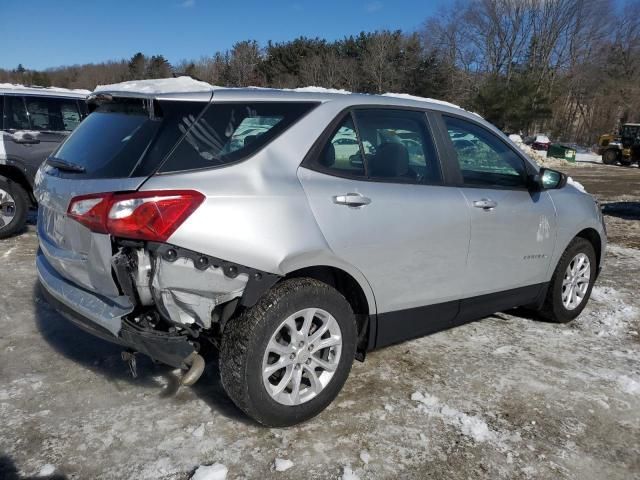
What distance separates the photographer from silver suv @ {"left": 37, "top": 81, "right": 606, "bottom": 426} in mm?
2480

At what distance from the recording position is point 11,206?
22.1 feet

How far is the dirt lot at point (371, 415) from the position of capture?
101 inches

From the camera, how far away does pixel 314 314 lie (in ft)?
9.22

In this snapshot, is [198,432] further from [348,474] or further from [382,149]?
[382,149]

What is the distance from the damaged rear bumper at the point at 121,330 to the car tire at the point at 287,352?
234 mm

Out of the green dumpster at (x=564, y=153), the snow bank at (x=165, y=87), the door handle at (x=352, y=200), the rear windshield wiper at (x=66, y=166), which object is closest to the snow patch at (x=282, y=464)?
the door handle at (x=352, y=200)

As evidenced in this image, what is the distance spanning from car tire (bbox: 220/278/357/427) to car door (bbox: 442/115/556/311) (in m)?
1.11

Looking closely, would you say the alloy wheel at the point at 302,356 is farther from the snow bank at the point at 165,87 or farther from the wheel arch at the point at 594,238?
the wheel arch at the point at 594,238

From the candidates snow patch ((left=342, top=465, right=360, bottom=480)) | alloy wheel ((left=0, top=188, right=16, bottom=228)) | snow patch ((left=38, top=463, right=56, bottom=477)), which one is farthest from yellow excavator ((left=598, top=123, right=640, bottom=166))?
snow patch ((left=38, top=463, right=56, bottom=477))

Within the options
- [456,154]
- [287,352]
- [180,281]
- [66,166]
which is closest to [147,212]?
[180,281]

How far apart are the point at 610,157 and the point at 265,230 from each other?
31963mm

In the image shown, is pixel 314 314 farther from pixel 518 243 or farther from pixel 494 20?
pixel 494 20

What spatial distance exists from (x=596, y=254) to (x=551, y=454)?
2587 mm

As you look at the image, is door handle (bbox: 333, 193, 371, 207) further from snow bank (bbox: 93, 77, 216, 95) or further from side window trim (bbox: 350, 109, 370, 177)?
snow bank (bbox: 93, 77, 216, 95)
